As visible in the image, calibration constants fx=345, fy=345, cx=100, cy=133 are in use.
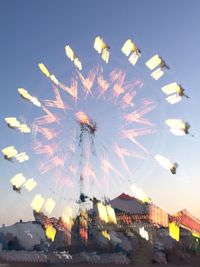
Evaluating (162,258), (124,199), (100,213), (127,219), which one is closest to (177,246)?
(162,258)

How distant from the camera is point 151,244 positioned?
54.4 meters

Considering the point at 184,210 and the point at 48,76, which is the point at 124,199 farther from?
the point at 48,76

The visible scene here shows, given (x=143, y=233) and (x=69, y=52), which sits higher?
(x=69, y=52)

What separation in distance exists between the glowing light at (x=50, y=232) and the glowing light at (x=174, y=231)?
22.2 metres

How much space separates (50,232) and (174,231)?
2434cm

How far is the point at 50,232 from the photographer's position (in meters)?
68.1

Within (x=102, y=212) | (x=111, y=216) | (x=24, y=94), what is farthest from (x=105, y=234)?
(x=24, y=94)

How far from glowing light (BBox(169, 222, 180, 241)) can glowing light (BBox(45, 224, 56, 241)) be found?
876 inches

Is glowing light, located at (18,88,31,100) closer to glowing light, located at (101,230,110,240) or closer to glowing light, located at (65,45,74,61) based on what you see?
glowing light, located at (65,45,74,61)

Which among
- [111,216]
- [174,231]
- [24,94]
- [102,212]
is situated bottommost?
[174,231]

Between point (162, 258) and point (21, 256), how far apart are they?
2021cm

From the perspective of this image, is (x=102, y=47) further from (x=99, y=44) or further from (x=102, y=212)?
(x=102, y=212)

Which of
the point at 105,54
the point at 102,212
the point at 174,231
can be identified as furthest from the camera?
the point at 102,212

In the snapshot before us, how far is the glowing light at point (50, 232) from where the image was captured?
2616 inches
